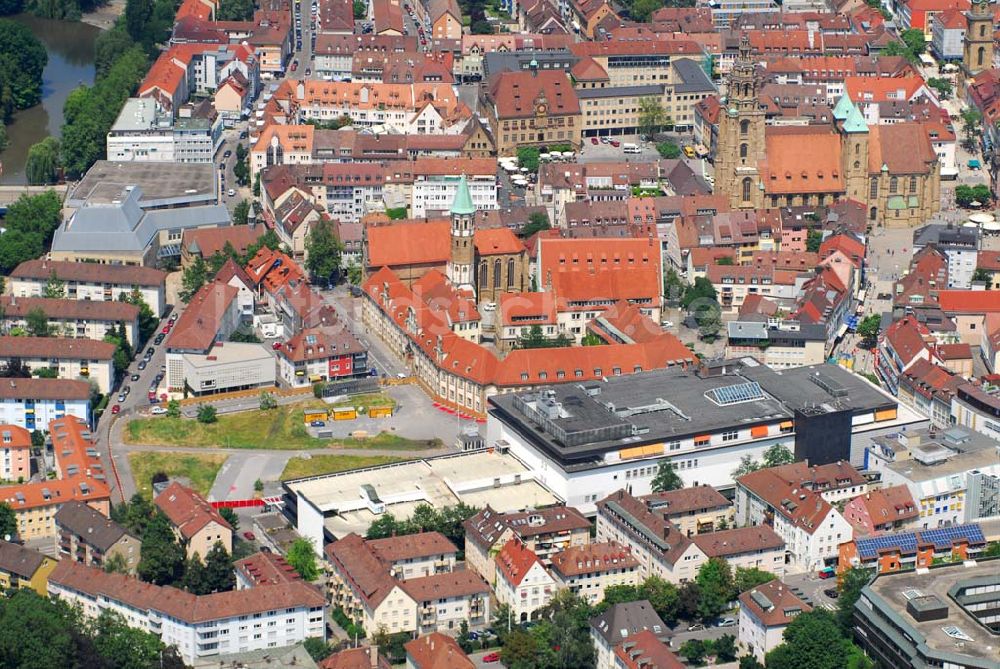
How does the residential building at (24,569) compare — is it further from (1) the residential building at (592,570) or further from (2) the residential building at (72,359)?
(1) the residential building at (592,570)

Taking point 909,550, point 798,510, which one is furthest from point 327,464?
point 909,550

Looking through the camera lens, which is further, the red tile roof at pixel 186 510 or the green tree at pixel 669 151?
the green tree at pixel 669 151

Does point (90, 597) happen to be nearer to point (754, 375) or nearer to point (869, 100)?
point (754, 375)

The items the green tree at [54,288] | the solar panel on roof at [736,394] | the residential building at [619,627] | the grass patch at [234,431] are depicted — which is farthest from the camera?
the green tree at [54,288]

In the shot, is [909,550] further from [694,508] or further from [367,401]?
[367,401]

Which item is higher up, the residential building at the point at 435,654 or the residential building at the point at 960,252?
the residential building at the point at 960,252

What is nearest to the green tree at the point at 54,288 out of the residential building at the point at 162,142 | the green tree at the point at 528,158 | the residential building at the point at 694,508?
the residential building at the point at 162,142

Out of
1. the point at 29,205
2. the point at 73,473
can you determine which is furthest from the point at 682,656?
the point at 29,205
